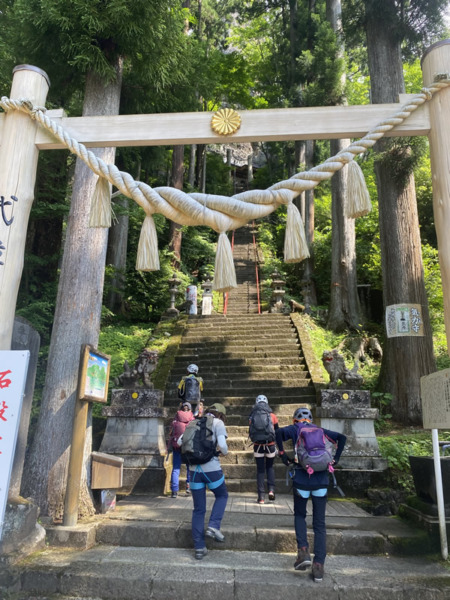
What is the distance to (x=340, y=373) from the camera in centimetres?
707

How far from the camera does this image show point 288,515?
4.87 metres

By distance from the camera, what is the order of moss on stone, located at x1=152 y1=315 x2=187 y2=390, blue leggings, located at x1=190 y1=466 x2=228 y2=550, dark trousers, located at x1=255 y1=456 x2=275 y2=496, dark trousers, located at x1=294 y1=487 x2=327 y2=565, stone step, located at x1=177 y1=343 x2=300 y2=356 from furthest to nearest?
stone step, located at x1=177 y1=343 x2=300 y2=356 → moss on stone, located at x1=152 y1=315 x2=187 y2=390 → dark trousers, located at x1=255 y1=456 x2=275 y2=496 → blue leggings, located at x1=190 y1=466 x2=228 y2=550 → dark trousers, located at x1=294 y1=487 x2=327 y2=565

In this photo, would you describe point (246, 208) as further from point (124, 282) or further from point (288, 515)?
point (124, 282)

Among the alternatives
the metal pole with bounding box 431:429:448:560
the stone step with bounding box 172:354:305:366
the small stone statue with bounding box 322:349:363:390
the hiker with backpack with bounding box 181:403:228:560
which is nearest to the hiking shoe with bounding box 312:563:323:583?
the hiker with backpack with bounding box 181:403:228:560

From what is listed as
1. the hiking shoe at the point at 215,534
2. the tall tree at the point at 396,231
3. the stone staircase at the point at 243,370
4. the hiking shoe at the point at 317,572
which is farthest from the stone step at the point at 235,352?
the hiking shoe at the point at 317,572

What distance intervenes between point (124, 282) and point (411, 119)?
12610mm

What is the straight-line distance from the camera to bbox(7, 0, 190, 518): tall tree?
16.0 feet

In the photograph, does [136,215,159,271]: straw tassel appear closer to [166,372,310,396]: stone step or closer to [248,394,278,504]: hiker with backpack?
[248,394,278,504]: hiker with backpack

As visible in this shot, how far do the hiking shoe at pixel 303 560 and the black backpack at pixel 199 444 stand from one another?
45.2 inches

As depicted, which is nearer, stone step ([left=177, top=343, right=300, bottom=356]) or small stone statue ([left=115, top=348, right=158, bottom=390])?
small stone statue ([left=115, top=348, right=158, bottom=390])

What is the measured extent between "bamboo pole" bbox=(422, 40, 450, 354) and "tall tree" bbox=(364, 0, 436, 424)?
5.07 meters

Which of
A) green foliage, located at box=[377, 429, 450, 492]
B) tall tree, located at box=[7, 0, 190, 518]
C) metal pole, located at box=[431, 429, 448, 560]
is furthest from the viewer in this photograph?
green foliage, located at box=[377, 429, 450, 492]

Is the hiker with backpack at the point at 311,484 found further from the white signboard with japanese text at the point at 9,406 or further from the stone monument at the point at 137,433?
the stone monument at the point at 137,433

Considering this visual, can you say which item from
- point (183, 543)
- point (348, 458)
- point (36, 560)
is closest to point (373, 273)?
point (348, 458)
